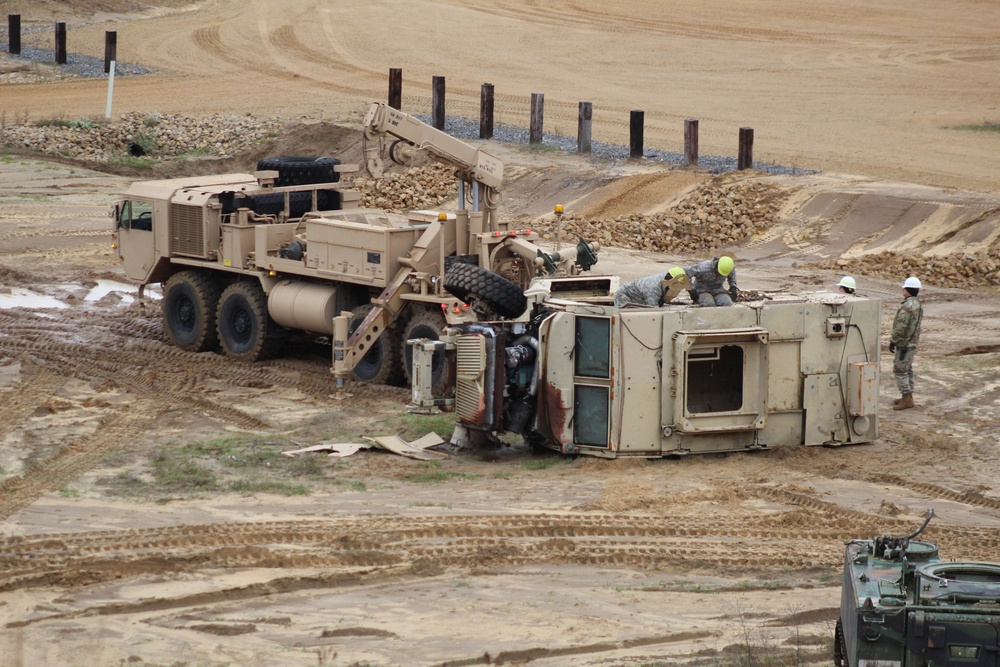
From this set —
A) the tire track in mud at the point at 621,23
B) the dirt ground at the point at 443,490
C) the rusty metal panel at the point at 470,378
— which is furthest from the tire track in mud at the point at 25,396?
the tire track in mud at the point at 621,23

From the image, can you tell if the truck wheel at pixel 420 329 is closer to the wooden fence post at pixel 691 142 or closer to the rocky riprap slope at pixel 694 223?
the rocky riprap slope at pixel 694 223

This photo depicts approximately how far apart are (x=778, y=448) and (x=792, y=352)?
→ 891 millimetres

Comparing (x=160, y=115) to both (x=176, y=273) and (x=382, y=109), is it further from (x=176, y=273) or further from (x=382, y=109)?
(x=382, y=109)

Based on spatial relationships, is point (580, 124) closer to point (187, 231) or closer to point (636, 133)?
point (636, 133)

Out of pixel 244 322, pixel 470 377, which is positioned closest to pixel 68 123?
pixel 244 322

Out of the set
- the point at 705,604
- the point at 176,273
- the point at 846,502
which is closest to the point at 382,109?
the point at 176,273

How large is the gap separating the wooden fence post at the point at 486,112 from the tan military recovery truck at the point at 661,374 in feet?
53.4

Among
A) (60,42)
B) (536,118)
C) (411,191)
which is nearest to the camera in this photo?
(411,191)

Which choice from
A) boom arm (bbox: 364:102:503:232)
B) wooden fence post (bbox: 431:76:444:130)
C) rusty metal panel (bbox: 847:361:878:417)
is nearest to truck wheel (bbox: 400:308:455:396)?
boom arm (bbox: 364:102:503:232)

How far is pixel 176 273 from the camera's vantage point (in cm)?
1989

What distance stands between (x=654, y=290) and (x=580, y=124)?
51.3ft

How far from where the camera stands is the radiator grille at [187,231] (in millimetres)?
18969

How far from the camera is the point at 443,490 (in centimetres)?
1321

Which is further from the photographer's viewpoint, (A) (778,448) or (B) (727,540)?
(A) (778,448)
